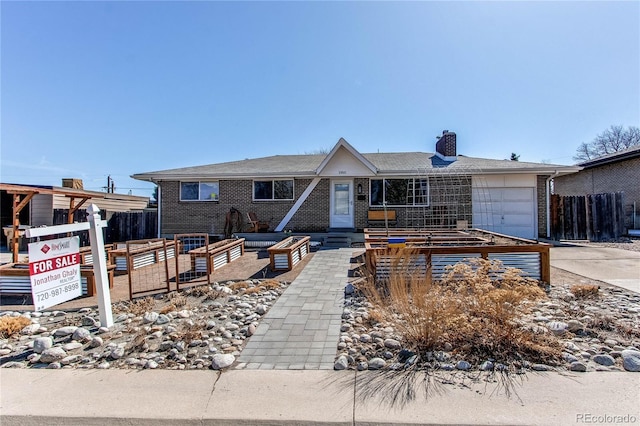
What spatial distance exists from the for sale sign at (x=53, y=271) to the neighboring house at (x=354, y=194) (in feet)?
31.2

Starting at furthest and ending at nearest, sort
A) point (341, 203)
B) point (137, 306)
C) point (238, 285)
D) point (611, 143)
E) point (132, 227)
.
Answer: point (611, 143) → point (132, 227) → point (341, 203) → point (238, 285) → point (137, 306)

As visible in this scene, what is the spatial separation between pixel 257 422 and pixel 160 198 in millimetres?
13823

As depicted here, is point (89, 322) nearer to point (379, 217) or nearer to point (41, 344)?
point (41, 344)

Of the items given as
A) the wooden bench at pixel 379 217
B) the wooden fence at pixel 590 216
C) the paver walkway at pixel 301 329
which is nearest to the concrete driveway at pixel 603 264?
the wooden fence at pixel 590 216

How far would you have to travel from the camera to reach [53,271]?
4184mm

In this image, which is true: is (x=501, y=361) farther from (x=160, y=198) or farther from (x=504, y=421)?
(x=160, y=198)

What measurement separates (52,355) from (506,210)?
14643 millimetres

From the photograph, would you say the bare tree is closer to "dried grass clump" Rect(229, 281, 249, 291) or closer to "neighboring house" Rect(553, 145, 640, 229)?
"neighboring house" Rect(553, 145, 640, 229)

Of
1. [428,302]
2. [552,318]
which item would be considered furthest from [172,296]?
[552,318]

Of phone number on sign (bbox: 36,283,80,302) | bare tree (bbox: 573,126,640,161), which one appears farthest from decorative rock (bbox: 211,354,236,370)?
bare tree (bbox: 573,126,640,161)

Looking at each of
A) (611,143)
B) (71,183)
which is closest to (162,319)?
(71,183)

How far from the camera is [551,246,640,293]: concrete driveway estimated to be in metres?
6.41

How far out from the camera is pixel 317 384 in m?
2.93

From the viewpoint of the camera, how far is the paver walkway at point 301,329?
3395mm
